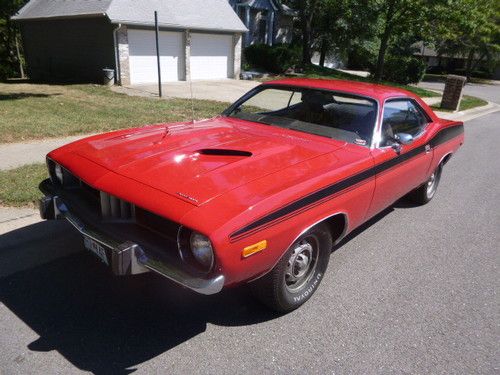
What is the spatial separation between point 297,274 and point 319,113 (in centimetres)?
173

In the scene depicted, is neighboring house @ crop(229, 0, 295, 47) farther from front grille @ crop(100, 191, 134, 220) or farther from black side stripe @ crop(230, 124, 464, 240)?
front grille @ crop(100, 191, 134, 220)

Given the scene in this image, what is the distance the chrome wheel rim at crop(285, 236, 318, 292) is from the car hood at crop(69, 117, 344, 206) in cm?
58

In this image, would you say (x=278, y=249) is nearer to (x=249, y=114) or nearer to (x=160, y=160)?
(x=160, y=160)

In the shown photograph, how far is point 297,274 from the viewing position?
3121mm

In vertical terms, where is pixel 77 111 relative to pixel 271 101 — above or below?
below

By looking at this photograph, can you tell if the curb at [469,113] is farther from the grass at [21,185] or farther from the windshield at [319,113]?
the grass at [21,185]

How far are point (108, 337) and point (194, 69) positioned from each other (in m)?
17.6

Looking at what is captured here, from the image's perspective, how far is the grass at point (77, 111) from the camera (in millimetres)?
7863

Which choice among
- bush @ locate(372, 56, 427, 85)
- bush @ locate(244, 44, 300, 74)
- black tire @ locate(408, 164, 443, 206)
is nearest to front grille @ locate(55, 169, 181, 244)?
black tire @ locate(408, 164, 443, 206)

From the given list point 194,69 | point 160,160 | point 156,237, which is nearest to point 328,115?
point 160,160

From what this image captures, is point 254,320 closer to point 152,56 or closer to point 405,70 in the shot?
point 152,56

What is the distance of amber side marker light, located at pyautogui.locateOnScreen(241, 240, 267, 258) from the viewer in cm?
241

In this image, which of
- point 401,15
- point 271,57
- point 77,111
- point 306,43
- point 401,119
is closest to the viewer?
point 401,119

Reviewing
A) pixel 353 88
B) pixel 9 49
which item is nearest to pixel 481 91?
pixel 9 49
